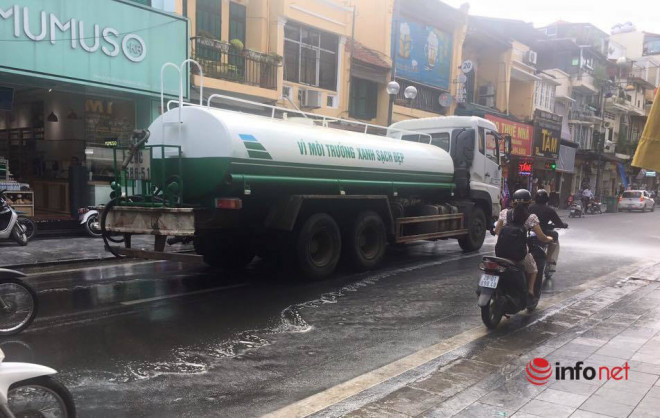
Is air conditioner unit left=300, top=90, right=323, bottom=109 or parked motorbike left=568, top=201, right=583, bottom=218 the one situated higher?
air conditioner unit left=300, top=90, right=323, bottom=109

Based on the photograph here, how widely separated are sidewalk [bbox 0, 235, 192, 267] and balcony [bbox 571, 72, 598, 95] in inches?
1588

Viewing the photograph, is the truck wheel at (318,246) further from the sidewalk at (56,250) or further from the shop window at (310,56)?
the shop window at (310,56)

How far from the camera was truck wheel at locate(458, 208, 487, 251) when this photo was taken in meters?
12.2

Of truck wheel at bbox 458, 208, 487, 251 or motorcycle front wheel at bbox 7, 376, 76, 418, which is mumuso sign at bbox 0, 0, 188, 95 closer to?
truck wheel at bbox 458, 208, 487, 251

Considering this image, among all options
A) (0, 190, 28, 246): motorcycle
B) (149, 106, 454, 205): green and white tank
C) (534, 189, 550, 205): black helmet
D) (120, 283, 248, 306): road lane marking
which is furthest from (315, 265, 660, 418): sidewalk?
(0, 190, 28, 246): motorcycle

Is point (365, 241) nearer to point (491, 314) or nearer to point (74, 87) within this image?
point (491, 314)

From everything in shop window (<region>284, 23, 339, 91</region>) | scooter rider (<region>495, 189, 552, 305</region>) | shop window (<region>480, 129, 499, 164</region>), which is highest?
shop window (<region>284, 23, 339, 91</region>)

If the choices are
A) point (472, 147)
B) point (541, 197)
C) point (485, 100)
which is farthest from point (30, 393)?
point (485, 100)

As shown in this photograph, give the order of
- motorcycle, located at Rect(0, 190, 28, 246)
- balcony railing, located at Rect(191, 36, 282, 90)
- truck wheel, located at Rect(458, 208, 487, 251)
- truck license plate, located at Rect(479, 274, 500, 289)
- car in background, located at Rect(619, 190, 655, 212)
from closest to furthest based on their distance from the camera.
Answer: truck license plate, located at Rect(479, 274, 500, 289) < motorcycle, located at Rect(0, 190, 28, 246) < truck wheel, located at Rect(458, 208, 487, 251) < balcony railing, located at Rect(191, 36, 282, 90) < car in background, located at Rect(619, 190, 655, 212)

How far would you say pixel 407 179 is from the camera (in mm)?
10281

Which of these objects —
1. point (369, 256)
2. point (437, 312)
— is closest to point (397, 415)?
point (437, 312)

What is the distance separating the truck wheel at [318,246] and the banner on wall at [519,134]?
24.4 m

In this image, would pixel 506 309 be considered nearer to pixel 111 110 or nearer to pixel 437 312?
pixel 437 312

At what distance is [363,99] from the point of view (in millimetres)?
22438
